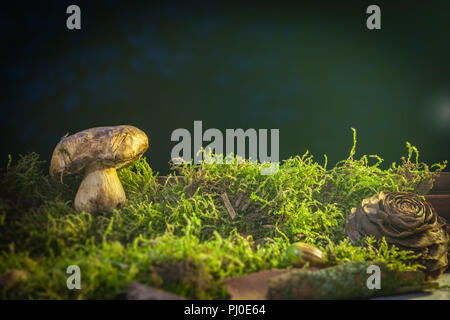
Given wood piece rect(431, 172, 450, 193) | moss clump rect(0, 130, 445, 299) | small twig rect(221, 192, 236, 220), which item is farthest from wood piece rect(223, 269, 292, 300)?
wood piece rect(431, 172, 450, 193)

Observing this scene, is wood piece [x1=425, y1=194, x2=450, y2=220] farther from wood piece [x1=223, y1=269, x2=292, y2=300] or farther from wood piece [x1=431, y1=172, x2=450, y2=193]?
wood piece [x1=223, y1=269, x2=292, y2=300]

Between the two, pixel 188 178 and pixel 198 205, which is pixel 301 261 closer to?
pixel 198 205

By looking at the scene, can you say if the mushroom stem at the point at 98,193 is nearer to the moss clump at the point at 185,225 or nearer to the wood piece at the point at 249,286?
the moss clump at the point at 185,225

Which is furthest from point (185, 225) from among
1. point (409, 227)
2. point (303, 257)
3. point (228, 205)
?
point (409, 227)

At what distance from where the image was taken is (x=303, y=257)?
3.36 ft

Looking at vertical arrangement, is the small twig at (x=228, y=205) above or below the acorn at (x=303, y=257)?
above

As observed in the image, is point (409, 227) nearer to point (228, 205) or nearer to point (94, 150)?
point (228, 205)

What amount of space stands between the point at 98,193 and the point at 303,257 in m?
0.78

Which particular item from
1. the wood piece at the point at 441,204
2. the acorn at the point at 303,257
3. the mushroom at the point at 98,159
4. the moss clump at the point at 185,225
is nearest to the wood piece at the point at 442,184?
the wood piece at the point at 441,204

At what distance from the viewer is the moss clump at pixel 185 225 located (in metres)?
0.83

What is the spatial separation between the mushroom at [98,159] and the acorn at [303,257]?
69cm

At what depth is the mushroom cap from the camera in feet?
4.03
